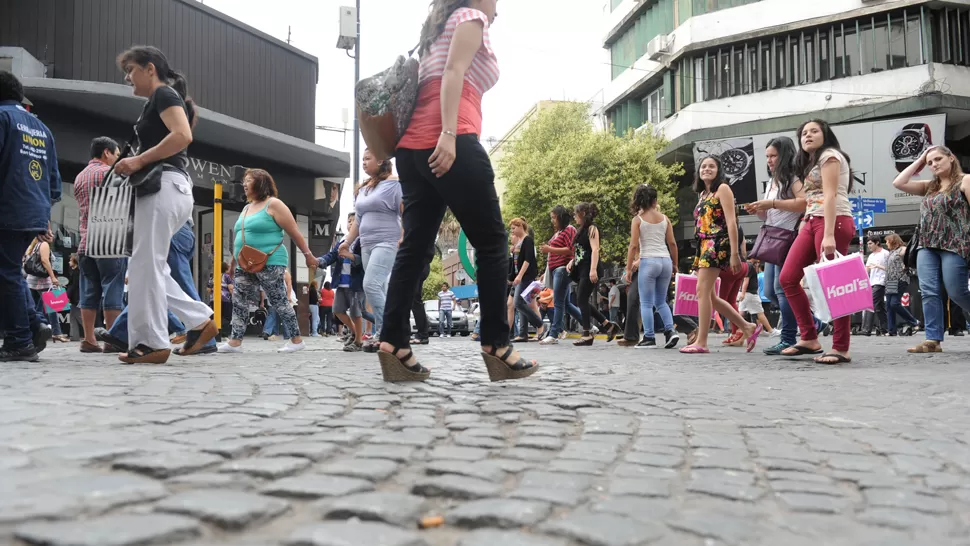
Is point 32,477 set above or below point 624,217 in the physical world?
below

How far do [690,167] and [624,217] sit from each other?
4.46 meters

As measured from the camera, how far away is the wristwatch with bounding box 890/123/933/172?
27.1 metres

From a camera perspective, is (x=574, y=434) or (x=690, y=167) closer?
(x=574, y=434)

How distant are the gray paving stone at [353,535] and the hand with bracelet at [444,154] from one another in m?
2.45

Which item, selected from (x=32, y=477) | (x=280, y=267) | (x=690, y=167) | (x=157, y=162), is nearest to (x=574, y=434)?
(x=32, y=477)

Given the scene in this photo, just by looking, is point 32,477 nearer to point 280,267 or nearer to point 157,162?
point 157,162

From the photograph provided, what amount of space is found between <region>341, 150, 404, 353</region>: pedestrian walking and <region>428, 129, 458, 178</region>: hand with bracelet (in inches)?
144

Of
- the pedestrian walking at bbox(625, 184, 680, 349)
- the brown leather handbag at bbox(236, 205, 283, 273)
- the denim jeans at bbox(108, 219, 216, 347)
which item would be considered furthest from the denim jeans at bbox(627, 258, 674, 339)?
the denim jeans at bbox(108, 219, 216, 347)

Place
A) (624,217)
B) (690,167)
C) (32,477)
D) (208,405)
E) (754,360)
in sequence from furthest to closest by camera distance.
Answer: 1. (690,167)
2. (624,217)
3. (754,360)
4. (208,405)
5. (32,477)

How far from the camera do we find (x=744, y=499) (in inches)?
78.4

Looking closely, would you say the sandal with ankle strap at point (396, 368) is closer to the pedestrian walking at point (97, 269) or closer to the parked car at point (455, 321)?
the pedestrian walking at point (97, 269)

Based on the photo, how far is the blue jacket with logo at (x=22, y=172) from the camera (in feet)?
18.5

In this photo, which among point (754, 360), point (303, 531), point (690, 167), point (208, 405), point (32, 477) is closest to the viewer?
point (303, 531)

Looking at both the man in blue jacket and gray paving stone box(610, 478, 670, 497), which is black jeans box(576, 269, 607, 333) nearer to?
the man in blue jacket
